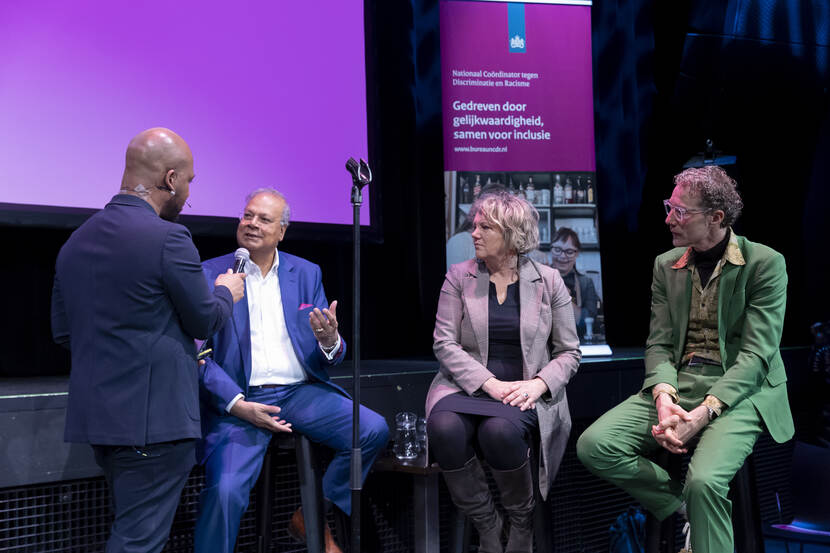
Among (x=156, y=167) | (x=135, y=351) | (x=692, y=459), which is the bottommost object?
(x=692, y=459)

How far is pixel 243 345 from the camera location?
2906 mm

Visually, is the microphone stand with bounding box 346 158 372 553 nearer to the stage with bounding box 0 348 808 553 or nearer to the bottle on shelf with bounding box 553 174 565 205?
the stage with bounding box 0 348 808 553

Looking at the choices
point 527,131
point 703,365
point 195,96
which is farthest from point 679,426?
point 195,96

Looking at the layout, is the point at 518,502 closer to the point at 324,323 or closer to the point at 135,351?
the point at 324,323

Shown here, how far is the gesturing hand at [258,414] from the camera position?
9.00 ft

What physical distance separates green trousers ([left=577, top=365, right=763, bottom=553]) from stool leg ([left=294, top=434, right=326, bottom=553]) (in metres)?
0.97

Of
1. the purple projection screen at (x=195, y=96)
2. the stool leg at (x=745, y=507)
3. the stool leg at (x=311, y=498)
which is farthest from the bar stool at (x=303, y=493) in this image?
the stool leg at (x=745, y=507)

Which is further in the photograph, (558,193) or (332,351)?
(558,193)

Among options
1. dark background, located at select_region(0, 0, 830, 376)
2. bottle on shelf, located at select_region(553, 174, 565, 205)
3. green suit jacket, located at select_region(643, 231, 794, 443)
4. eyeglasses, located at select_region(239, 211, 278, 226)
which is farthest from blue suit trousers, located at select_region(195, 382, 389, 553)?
bottle on shelf, located at select_region(553, 174, 565, 205)

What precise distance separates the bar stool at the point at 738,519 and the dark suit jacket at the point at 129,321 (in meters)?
1.74

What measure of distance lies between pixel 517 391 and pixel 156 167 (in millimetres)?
1448

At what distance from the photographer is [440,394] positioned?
3.06 metres

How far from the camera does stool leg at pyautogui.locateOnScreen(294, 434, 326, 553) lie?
2.80m

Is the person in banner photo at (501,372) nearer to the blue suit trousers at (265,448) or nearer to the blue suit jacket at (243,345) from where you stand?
the blue suit trousers at (265,448)
